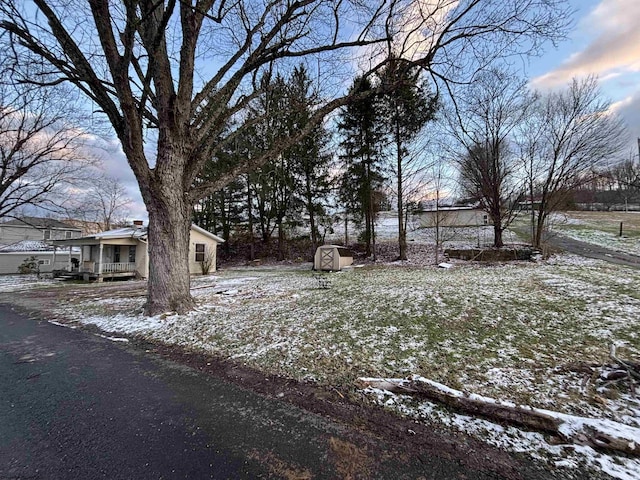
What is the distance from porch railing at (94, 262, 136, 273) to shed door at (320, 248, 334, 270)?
35.1 ft

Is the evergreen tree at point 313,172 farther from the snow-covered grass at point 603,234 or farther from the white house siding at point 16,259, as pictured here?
the white house siding at point 16,259

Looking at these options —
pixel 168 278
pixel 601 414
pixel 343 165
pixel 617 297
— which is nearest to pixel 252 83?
pixel 168 278

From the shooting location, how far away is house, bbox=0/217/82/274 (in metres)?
23.6

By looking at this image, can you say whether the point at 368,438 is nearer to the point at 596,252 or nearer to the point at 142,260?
the point at 142,260

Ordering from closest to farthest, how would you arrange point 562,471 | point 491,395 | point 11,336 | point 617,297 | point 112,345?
point 562,471 → point 491,395 → point 112,345 → point 11,336 → point 617,297

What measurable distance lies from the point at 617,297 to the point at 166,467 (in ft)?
25.7

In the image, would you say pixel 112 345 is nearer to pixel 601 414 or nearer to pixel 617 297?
pixel 601 414

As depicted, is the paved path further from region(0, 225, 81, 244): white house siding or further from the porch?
region(0, 225, 81, 244): white house siding

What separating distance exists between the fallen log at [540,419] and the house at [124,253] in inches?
638

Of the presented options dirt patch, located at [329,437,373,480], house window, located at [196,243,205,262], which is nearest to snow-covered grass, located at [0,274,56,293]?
house window, located at [196,243,205,262]

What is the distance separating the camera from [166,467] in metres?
1.83

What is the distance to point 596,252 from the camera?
14.3 m

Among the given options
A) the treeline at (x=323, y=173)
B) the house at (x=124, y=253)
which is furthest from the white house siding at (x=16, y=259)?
the treeline at (x=323, y=173)

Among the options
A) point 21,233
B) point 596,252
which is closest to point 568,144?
point 596,252
